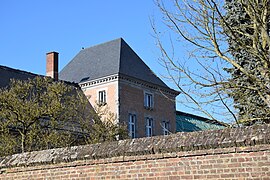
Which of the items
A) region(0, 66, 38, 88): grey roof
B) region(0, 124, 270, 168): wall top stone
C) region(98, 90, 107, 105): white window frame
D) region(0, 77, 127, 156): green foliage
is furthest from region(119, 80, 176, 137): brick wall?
region(0, 124, 270, 168): wall top stone

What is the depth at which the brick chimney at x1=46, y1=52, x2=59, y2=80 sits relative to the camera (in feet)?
117

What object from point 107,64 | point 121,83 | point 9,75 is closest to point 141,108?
point 121,83

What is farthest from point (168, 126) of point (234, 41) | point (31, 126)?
point (234, 41)

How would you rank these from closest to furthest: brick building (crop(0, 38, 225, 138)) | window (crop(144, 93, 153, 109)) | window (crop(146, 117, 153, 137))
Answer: brick building (crop(0, 38, 225, 138))
window (crop(146, 117, 153, 137))
window (crop(144, 93, 153, 109))

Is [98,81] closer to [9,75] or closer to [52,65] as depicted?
[52,65]

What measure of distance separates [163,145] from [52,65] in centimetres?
3100

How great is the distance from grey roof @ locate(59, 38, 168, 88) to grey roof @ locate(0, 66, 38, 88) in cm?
550

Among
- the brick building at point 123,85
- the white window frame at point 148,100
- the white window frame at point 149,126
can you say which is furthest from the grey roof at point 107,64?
the white window frame at point 149,126

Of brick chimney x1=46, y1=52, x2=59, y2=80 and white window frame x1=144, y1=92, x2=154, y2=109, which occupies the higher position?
brick chimney x1=46, y1=52, x2=59, y2=80

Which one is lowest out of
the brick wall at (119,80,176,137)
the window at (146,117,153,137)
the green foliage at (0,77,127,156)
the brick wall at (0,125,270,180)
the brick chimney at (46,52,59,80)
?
the brick wall at (0,125,270,180)

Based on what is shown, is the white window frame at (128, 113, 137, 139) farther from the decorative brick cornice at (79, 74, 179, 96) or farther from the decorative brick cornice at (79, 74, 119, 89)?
the decorative brick cornice at (79, 74, 119, 89)

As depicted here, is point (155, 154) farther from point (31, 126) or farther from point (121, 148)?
point (31, 126)

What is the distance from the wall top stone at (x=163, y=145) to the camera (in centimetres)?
507

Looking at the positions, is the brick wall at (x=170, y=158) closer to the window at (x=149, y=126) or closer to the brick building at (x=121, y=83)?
the brick building at (x=121, y=83)
